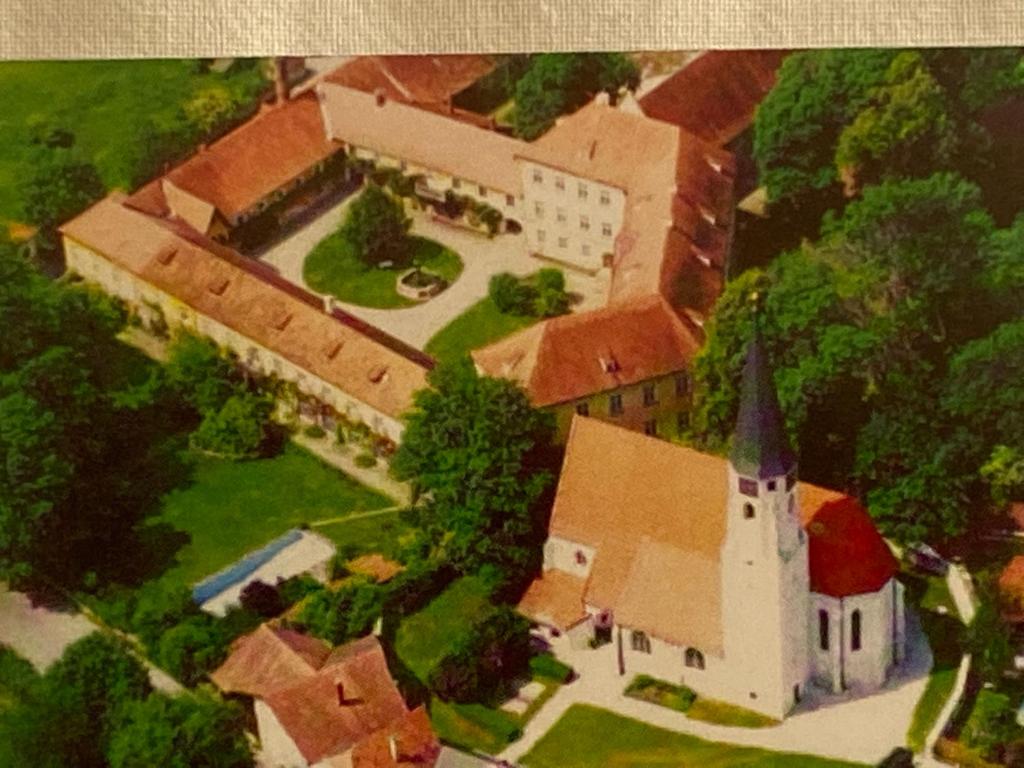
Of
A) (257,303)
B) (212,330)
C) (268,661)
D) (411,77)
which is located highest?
(411,77)

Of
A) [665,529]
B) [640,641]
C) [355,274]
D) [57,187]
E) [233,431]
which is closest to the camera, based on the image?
[640,641]

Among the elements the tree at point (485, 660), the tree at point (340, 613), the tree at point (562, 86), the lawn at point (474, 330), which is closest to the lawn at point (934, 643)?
the tree at point (485, 660)

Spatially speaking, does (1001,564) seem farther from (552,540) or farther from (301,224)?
(301,224)

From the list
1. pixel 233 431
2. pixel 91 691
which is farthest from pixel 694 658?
pixel 91 691

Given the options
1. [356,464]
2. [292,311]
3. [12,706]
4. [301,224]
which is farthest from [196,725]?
[301,224]

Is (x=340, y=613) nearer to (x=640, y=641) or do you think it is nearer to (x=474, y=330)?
(x=640, y=641)
